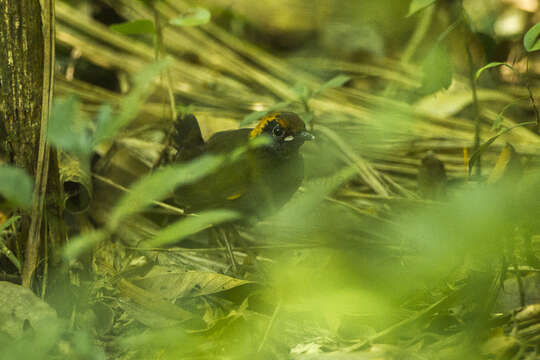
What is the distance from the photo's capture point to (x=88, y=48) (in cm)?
427

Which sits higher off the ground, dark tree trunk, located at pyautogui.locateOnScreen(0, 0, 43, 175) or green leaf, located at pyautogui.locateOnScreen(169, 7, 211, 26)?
green leaf, located at pyautogui.locateOnScreen(169, 7, 211, 26)

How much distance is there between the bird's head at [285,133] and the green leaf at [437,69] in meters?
0.64

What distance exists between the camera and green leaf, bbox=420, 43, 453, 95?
96.8 inches

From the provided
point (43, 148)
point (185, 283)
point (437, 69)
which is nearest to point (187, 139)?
point (185, 283)

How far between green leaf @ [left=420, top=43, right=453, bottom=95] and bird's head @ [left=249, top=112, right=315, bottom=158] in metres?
0.64

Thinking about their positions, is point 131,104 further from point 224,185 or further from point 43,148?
point 224,185

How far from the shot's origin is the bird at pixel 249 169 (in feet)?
8.82

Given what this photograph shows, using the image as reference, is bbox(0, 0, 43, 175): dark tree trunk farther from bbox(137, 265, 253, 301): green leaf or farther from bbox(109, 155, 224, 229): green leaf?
bbox(109, 155, 224, 229): green leaf

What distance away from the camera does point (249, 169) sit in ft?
9.03

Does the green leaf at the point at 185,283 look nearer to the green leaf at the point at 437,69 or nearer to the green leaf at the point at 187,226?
the green leaf at the point at 187,226

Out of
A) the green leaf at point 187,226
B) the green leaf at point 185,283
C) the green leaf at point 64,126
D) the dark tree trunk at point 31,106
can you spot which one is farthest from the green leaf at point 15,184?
the green leaf at point 185,283

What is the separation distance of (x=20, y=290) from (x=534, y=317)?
1.61 m

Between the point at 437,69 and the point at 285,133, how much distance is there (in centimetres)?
81

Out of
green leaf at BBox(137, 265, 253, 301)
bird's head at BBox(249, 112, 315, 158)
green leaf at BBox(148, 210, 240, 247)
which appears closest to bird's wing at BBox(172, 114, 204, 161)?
bird's head at BBox(249, 112, 315, 158)
